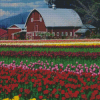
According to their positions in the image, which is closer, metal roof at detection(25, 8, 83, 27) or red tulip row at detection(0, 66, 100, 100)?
red tulip row at detection(0, 66, 100, 100)

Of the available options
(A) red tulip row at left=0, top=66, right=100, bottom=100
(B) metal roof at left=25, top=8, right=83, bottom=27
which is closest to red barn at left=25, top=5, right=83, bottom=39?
(B) metal roof at left=25, top=8, right=83, bottom=27

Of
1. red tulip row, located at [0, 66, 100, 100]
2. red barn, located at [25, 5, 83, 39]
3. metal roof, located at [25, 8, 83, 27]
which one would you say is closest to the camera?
red tulip row, located at [0, 66, 100, 100]

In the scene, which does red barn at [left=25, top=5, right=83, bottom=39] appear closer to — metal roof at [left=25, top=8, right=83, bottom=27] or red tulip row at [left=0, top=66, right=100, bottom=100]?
metal roof at [left=25, top=8, right=83, bottom=27]

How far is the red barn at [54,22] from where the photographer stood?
44.0 metres

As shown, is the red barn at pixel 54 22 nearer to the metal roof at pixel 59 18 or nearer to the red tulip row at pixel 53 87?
the metal roof at pixel 59 18

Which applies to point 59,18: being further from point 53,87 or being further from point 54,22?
point 53,87

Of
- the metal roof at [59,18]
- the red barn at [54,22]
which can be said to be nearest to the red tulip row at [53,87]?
the metal roof at [59,18]

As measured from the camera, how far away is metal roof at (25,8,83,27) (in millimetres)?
43812

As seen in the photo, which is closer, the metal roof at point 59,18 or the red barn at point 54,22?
the metal roof at point 59,18

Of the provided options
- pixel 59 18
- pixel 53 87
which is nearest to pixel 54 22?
pixel 59 18

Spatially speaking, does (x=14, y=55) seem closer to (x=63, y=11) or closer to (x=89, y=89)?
(x=89, y=89)

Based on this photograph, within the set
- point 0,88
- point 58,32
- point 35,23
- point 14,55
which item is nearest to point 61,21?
point 58,32

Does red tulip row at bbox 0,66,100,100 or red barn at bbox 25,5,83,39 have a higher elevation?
red tulip row at bbox 0,66,100,100

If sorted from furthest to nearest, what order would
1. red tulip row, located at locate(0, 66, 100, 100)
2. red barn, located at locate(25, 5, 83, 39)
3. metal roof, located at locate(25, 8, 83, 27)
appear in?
red barn, located at locate(25, 5, 83, 39) < metal roof, located at locate(25, 8, 83, 27) < red tulip row, located at locate(0, 66, 100, 100)
